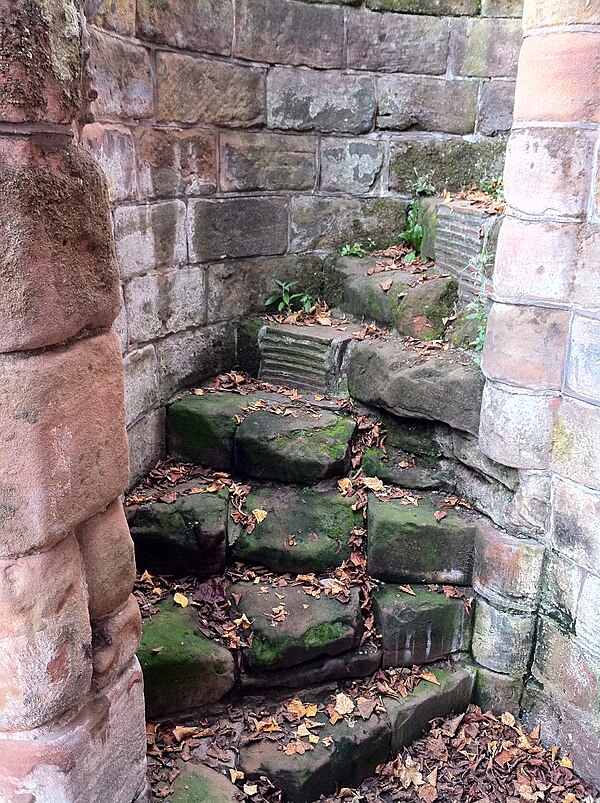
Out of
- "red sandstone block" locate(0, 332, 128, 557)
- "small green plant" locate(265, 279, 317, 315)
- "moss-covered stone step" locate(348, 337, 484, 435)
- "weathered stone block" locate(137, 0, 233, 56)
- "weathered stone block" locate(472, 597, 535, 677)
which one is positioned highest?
"weathered stone block" locate(137, 0, 233, 56)

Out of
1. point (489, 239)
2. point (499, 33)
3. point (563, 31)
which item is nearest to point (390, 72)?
point (499, 33)

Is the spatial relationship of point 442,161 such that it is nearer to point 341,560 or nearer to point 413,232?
point 413,232

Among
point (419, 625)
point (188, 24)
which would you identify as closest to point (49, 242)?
point (419, 625)

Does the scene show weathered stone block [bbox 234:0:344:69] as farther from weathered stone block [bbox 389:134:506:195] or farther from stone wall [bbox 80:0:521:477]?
weathered stone block [bbox 389:134:506:195]

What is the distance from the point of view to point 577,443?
2865 mm

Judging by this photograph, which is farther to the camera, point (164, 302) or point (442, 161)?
point (442, 161)

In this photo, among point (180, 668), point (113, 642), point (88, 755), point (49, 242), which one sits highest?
point (49, 242)

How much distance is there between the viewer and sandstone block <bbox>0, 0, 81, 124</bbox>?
1232mm

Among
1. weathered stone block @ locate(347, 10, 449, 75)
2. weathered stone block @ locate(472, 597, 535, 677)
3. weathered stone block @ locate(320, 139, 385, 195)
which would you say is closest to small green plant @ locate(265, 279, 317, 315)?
weathered stone block @ locate(320, 139, 385, 195)

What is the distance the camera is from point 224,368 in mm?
4203

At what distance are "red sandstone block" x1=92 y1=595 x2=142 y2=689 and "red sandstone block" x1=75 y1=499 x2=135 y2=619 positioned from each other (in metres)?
0.03

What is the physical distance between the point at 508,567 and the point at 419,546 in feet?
1.32

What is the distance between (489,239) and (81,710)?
282 cm

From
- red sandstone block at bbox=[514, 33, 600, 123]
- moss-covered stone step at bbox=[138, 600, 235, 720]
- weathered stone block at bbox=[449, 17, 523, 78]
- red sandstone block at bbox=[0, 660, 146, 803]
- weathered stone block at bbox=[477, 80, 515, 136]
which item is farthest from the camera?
weathered stone block at bbox=[477, 80, 515, 136]
